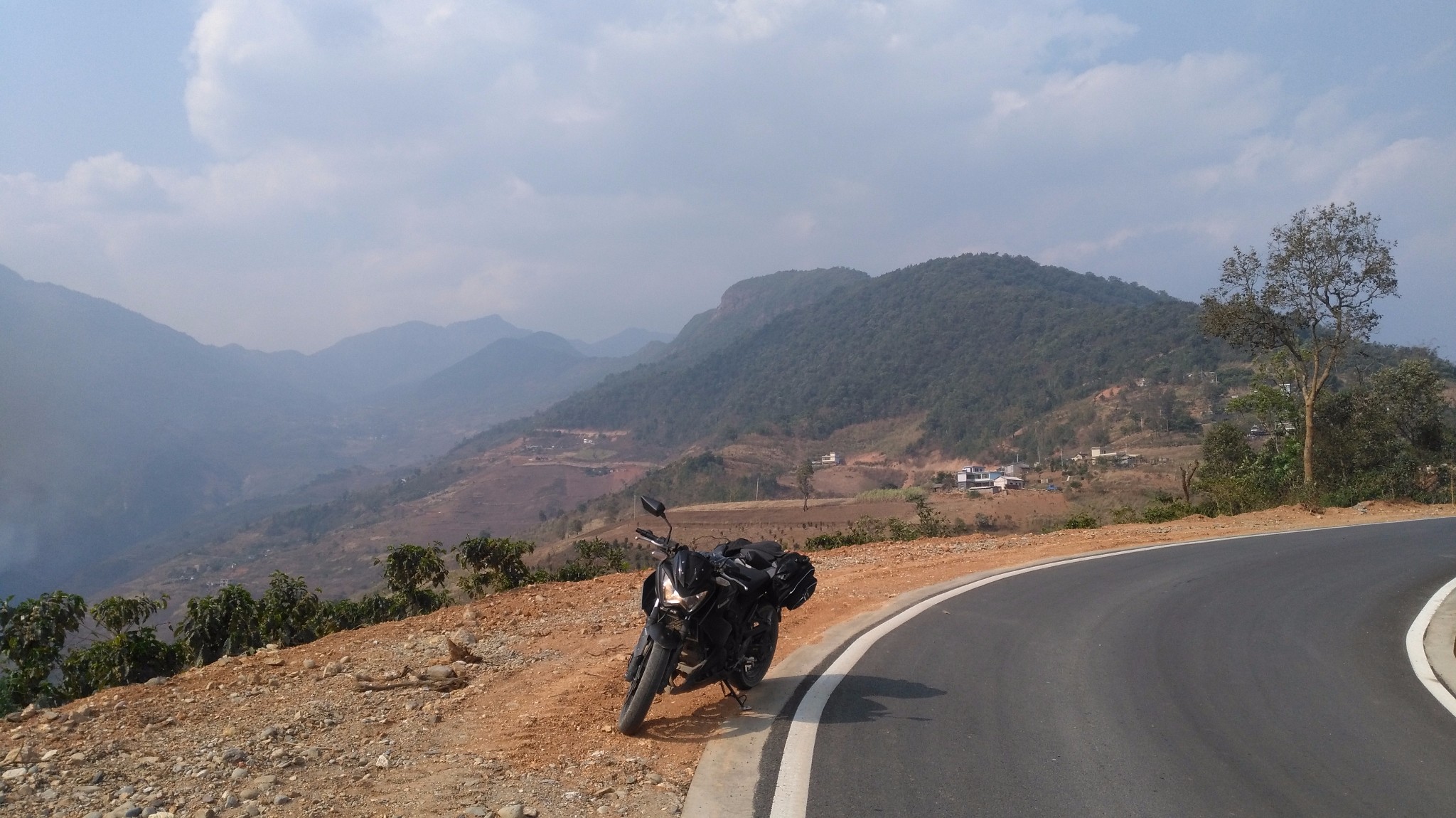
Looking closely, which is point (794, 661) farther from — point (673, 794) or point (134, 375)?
point (134, 375)

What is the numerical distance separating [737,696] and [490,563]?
246 inches

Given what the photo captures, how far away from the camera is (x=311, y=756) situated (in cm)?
430

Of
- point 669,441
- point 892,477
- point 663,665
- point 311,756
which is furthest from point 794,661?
point 669,441

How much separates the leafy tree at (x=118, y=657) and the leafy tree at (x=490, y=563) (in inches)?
124

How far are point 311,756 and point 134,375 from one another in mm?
196942

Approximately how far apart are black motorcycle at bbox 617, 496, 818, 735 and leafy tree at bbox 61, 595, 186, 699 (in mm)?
5767

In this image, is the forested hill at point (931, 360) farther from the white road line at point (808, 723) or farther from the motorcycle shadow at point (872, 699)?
the motorcycle shadow at point (872, 699)

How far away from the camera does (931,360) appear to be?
116875 mm

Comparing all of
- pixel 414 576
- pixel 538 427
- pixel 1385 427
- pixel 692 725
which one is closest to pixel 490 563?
pixel 414 576

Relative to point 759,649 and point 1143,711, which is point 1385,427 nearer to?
point 1143,711

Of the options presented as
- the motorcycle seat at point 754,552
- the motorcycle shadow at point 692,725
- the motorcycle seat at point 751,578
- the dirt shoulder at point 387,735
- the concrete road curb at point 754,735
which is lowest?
the concrete road curb at point 754,735

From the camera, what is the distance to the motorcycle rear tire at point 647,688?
178 inches

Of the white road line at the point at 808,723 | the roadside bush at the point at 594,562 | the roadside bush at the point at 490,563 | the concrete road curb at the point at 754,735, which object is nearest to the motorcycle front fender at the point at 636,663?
the concrete road curb at the point at 754,735

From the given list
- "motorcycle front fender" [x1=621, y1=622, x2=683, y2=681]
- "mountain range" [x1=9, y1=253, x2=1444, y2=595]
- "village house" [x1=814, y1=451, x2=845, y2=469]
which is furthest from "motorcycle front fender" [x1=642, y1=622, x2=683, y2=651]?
"village house" [x1=814, y1=451, x2=845, y2=469]
